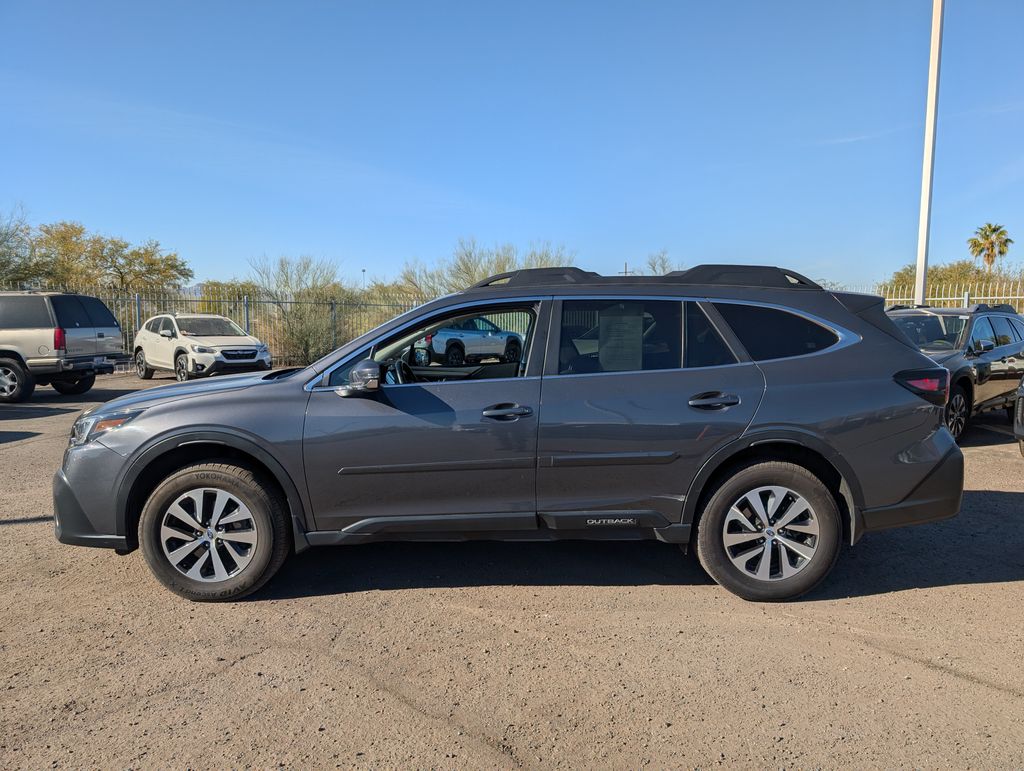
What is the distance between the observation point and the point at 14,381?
1245 centimetres

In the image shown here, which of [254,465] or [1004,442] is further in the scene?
[1004,442]

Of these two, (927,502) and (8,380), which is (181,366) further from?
(927,502)

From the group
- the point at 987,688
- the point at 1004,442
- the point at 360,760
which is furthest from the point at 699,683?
the point at 1004,442

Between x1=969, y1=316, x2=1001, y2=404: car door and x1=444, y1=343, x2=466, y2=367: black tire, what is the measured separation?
6.67 meters

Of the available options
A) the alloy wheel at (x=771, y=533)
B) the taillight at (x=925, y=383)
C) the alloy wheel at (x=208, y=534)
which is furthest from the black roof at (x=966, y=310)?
the alloy wheel at (x=208, y=534)

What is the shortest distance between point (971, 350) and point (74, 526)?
9.62 meters

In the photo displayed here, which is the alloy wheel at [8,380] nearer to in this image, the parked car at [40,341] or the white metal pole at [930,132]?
the parked car at [40,341]

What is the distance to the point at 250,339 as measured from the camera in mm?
16891

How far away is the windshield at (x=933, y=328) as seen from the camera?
8.84 m

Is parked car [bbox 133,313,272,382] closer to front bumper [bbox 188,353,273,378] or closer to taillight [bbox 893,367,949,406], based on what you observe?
front bumper [bbox 188,353,273,378]

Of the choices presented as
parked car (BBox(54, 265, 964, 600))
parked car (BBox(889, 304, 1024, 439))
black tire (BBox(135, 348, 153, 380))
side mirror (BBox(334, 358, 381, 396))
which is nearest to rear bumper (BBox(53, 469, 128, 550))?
parked car (BBox(54, 265, 964, 600))

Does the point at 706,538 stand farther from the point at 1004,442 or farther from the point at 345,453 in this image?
the point at 1004,442

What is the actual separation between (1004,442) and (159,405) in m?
9.64

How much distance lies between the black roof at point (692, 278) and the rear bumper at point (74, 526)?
2496 millimetres
